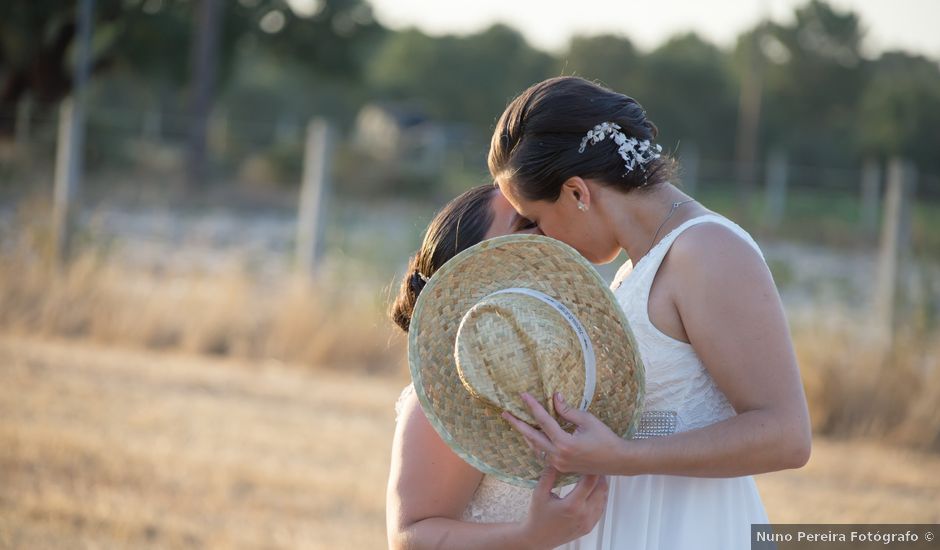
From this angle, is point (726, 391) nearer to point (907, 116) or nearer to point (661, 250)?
point (661, 250)

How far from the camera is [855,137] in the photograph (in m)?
36.5

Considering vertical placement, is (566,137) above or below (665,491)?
above

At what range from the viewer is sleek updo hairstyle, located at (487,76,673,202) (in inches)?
93.4

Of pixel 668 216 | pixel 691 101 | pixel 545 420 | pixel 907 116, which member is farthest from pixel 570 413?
pixel 691 101

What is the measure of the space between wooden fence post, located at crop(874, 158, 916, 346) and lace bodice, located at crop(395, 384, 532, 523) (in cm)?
606

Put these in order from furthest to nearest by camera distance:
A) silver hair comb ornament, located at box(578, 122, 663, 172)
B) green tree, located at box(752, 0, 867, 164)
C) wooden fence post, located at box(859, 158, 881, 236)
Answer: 1. green tree, located at box(752, 0, 867, 164)
2. wooden fence post, located at box(859, 158, 881, 236)
3. silver hair comb ornament, located at box(578, 122, 663, 172)

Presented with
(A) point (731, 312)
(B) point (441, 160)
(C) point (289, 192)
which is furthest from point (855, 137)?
(A) point (731, 312)

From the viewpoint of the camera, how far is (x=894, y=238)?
7906 millimetres

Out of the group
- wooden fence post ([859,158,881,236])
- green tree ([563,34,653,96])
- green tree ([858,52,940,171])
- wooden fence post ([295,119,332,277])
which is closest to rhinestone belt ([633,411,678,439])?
wooden fence post ([295,119,332,277])

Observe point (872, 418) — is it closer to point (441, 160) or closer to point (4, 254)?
point (4, 254)

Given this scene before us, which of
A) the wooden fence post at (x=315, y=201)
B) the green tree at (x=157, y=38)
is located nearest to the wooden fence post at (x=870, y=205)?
the wooden fence post at (x=315, y=201)

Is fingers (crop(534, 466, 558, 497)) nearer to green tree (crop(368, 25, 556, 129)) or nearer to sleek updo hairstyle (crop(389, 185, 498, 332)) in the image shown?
sleek updo hairstyle (crop(389, 185, 498, 332))

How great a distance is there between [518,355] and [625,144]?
592 mm

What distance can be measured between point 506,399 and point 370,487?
146 inches
